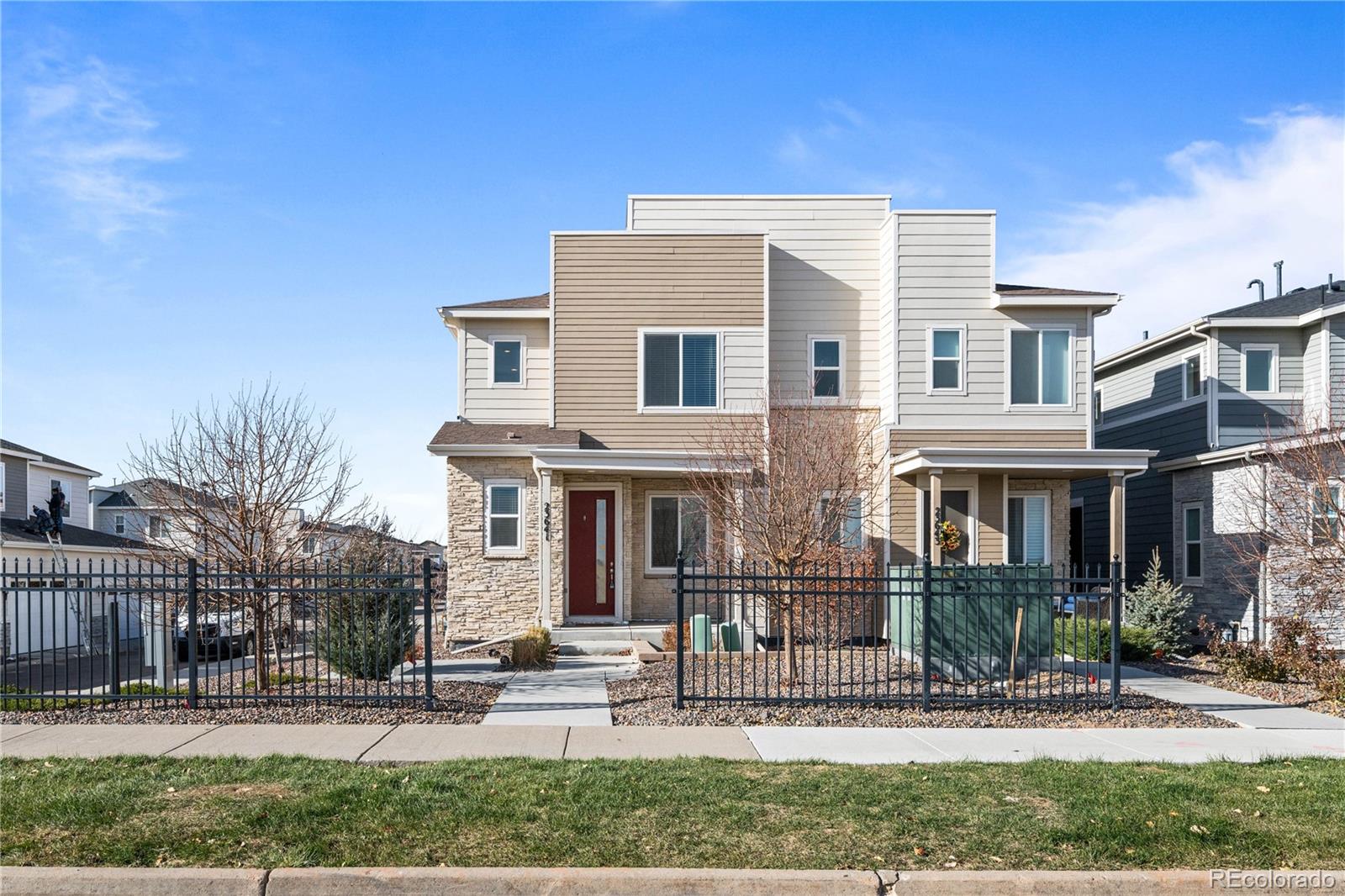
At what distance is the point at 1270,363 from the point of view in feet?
71.5

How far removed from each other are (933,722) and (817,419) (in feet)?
24.5

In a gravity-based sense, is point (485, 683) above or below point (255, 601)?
below

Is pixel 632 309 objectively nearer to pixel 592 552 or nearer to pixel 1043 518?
pixel 592 552

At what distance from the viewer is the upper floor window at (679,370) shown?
1947 centimetres

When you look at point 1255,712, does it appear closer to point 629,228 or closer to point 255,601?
point 255,601

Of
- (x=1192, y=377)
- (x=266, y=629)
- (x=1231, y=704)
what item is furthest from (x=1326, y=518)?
(x=266, y=629)

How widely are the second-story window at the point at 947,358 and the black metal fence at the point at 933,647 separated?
14.9 ft

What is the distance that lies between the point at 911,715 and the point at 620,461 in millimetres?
8123

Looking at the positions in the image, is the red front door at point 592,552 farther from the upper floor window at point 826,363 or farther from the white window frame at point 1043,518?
the white window frame at point 1043,518

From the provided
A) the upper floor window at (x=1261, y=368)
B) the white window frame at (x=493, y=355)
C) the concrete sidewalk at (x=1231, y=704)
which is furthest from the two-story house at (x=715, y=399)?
the concrete sidewalk at (x=1231, y=704)

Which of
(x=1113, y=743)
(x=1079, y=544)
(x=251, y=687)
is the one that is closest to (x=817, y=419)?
(x=1113, y=743)

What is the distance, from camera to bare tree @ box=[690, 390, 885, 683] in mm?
14289

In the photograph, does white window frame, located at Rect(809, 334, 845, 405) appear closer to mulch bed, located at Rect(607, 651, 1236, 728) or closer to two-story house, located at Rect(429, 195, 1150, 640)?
two-story house, located at Rect(429, 195, 1150, 640)

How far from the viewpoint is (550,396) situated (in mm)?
19797
